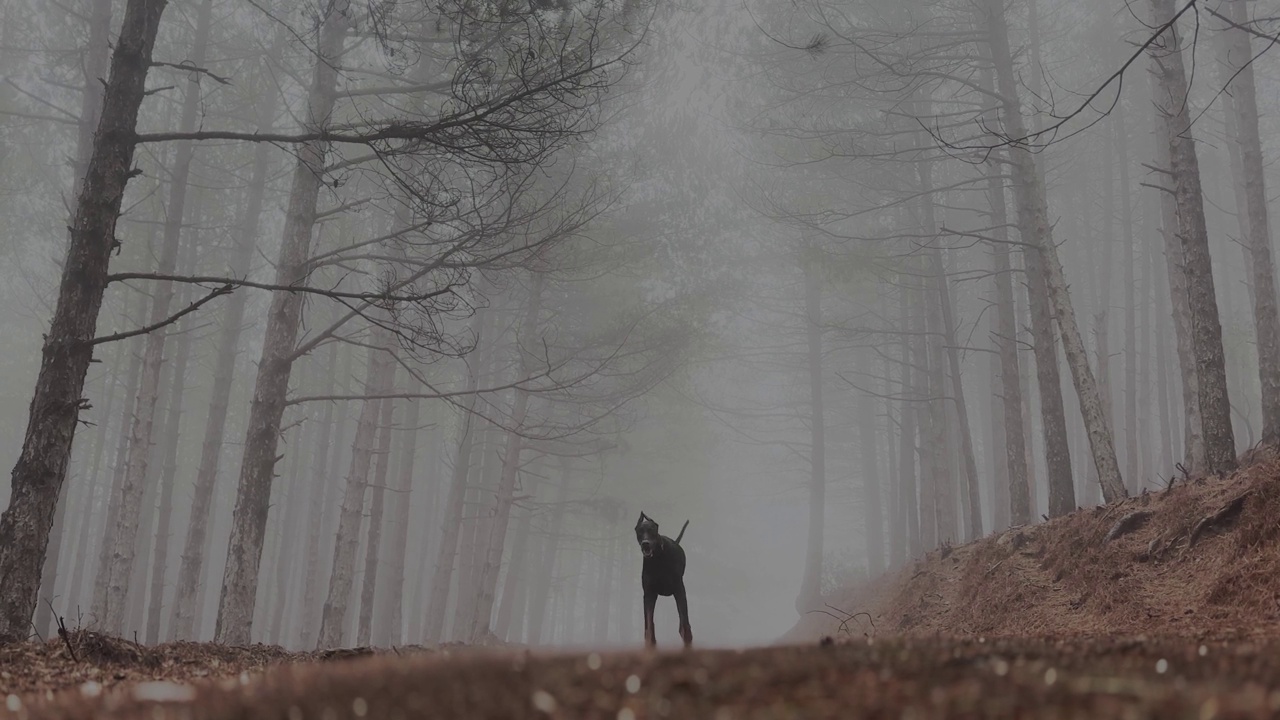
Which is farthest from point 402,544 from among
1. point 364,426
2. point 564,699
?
point 564,699

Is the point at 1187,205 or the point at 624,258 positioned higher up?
the point at 624,258

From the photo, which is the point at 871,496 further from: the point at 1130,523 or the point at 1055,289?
the point at 1130,523

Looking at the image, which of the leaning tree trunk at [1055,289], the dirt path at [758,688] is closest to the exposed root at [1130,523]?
the leaning tree trunk at [1055,289]

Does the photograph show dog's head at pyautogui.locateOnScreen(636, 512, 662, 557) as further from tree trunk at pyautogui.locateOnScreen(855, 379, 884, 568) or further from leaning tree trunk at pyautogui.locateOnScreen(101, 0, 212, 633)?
tree trunk at pyautogui.locateOnScreen(855, 379, 884, 568)

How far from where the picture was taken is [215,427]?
17672mm

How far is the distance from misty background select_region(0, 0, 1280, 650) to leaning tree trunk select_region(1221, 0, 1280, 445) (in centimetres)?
21

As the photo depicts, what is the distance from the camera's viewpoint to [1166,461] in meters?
24.3

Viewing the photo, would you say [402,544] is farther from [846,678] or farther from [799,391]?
[799,391]

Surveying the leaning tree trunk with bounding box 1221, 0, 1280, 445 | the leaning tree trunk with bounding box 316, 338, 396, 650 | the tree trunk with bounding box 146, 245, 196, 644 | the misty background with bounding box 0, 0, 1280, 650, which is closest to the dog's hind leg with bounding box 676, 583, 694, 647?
the misty background with bounding box 0, 0, 1280, 650

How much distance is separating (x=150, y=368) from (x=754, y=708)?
15327mm

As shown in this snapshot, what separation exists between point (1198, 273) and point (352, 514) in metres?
12.8

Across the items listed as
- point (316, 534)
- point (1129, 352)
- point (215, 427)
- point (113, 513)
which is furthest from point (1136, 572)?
point (113, 513)

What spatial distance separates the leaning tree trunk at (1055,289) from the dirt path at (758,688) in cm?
801

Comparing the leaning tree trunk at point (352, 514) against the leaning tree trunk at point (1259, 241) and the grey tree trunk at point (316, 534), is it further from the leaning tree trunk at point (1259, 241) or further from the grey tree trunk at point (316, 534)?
the leaning tree trunk at point (1259, 241)
